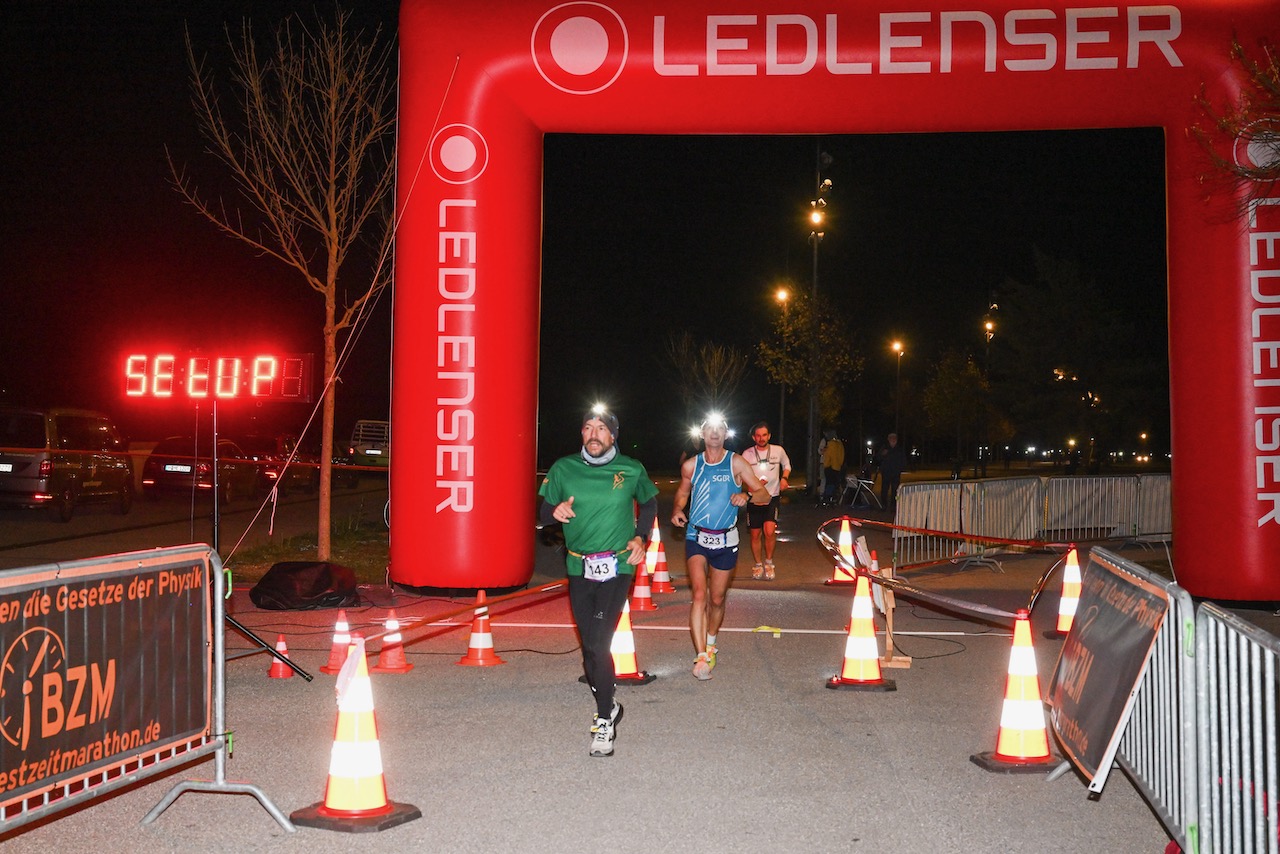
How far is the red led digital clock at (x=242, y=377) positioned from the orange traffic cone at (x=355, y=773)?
6.66 meters

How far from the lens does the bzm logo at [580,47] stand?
1185 centimetres

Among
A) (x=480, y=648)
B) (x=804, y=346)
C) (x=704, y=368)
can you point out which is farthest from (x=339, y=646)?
(x=704, y=368)

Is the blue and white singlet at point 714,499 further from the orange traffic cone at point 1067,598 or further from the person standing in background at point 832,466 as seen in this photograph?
the person standing in background at point 832,466

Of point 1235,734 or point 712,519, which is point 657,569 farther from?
point 1235,734

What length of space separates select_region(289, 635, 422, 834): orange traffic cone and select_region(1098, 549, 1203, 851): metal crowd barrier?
3.10m

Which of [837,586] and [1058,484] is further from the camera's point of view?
[1058,484]

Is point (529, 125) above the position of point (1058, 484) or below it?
above

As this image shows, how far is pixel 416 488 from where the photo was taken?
474 inches

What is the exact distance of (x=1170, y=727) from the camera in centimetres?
460

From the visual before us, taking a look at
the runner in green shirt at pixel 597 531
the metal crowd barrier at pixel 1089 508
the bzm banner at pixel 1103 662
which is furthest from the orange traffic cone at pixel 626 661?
the metal crowd barrier at pixel 1089 508

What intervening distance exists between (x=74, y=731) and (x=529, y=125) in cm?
904

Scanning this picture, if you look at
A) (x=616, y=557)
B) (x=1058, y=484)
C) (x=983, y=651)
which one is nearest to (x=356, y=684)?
(x=616, y=557)

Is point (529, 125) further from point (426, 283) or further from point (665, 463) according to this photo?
point (665, 463)

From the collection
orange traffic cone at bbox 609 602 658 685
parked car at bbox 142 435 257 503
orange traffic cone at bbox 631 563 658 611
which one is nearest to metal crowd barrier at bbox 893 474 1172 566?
orange traffic cone at bbox 631 563 658 611
